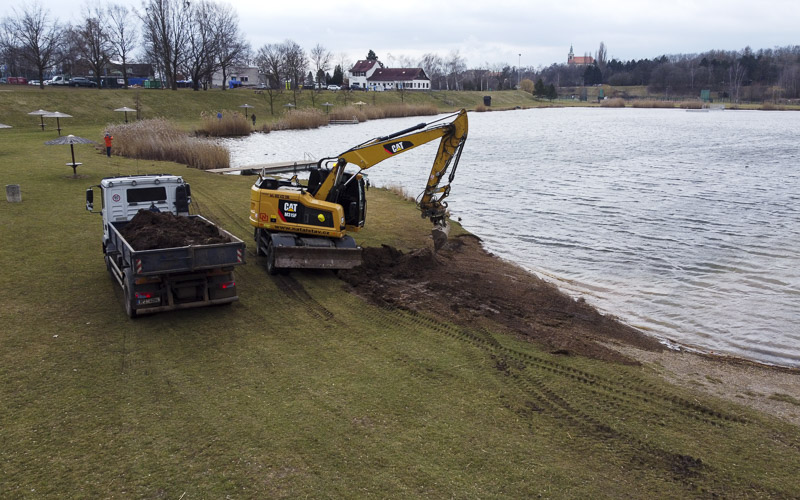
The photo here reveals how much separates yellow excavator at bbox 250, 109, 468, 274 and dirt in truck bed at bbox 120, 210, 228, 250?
1698 millimetres

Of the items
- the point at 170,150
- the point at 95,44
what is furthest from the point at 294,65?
the point at 170,150

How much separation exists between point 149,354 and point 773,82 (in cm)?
16244

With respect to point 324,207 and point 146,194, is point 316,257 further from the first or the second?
point 146,194

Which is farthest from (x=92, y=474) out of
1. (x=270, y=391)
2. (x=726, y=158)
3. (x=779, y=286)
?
(x=726, y=158)

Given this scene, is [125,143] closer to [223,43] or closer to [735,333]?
[735,333]

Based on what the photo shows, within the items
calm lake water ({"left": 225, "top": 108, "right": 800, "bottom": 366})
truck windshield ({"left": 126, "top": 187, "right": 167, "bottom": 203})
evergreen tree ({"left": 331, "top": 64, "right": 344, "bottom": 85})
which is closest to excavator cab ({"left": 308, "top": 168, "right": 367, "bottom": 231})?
truck windshield ({"left": 126, "top": 187, "right": 167, "bottom": 203})

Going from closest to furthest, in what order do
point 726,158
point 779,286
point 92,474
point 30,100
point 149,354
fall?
point 92,474
point 149,354
point 779,286
point 726,158
point 30,100

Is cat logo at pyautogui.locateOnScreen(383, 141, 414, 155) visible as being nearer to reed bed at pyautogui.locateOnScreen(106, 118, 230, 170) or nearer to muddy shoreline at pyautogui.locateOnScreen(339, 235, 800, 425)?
muddy shoreline at pyautogui.locateOnScreen(339, 235, 800, 425)

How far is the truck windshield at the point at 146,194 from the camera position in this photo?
13914 mm


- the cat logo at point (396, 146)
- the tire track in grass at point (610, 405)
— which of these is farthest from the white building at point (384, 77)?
the tire track in grass at point (610, 405)

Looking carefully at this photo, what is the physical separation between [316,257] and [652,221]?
16.2m

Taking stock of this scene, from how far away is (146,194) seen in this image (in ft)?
46.3

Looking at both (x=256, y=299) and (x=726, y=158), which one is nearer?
(x=256, y=299)

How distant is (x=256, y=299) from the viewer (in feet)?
42.9
